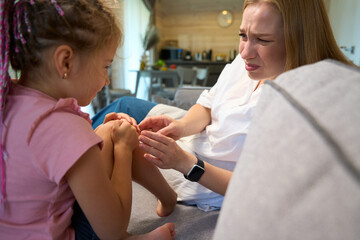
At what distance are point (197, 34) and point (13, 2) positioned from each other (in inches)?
273

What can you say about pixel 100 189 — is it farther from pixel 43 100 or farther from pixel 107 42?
pixel 107 42

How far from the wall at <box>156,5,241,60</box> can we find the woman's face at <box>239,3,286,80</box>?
6326mm

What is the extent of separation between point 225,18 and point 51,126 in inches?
277

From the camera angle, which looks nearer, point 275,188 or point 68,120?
point 275,188

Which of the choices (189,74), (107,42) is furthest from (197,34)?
(107,42)

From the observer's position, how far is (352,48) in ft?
10.7

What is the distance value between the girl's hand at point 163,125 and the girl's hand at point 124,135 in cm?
18

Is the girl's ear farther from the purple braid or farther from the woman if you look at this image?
the woman

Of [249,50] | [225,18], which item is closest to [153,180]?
[249,50]

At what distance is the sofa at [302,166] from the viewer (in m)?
0.32

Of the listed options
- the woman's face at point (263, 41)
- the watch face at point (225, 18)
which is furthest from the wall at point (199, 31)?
the woman's face at point (263, 41)

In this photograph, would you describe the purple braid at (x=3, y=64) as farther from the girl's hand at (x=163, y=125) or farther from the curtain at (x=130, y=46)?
the curtain at (x=130, y=46)

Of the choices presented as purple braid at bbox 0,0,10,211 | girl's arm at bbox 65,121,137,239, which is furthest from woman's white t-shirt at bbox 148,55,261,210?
purple braid at bbox 0,0,10,211

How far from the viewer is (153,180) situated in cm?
97
